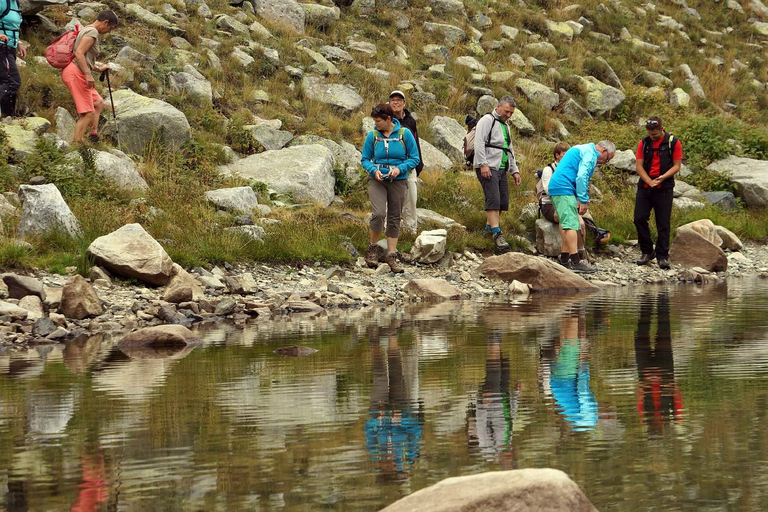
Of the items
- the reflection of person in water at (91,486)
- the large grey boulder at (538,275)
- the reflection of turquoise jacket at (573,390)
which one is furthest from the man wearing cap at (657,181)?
the reflection of person in water at (91,486)

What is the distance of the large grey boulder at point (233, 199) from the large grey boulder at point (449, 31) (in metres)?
14.8

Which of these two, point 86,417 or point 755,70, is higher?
point 755,70

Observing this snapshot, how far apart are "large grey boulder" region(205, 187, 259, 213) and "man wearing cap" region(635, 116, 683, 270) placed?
19.8 ft

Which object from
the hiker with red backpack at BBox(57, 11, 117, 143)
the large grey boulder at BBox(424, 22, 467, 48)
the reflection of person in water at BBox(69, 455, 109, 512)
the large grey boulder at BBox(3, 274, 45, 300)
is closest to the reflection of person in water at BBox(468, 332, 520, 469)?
the reflection of person in water at BBox(69, 455, 109, 512)

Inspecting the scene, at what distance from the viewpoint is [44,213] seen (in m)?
12.7

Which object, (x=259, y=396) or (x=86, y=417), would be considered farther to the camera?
(x=259, y=396)

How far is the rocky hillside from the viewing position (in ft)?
48.9

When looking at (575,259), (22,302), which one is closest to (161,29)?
(575,259)

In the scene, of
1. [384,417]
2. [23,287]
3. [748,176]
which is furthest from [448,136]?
[384,417]

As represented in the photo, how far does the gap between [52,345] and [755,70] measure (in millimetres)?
30898

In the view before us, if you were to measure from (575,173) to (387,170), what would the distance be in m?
2.93

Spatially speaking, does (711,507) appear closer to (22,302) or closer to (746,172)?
(22,302)

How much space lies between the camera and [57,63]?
15219mm

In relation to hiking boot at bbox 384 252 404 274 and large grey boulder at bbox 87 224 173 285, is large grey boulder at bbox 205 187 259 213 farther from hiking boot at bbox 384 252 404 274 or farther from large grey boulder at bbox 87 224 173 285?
large grey boulder at bbox 87 224 173 285
